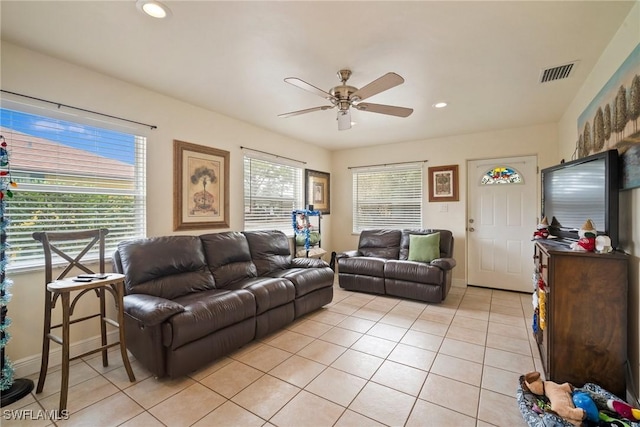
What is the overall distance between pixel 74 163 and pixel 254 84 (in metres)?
1.74

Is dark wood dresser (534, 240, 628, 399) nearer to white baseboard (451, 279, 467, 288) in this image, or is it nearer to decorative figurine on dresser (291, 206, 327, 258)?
white baseboard (451, 279, 467, 288)

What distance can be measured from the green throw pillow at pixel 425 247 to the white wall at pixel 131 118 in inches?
100

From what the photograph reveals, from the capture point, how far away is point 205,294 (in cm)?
260

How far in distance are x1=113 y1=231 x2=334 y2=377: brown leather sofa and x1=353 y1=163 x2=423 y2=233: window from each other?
2.16 m

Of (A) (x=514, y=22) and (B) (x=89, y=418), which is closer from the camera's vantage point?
(B) (x=89, y=418)

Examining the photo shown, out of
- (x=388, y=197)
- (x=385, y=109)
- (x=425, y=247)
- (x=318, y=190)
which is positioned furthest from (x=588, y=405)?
(x=318, y=190)

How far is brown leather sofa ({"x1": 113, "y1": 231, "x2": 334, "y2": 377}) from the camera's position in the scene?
2.04m

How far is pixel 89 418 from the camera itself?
1710mm

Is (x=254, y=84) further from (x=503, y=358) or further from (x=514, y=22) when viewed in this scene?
(x=503, y=358)

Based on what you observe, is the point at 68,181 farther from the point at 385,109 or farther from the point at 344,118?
the point at 385,109

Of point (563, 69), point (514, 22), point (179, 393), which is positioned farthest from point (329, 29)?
point (179, 393)

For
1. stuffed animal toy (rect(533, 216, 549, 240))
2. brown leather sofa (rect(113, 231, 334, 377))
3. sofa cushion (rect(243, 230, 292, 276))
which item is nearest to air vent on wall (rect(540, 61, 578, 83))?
stuffed animal toy (rect(533, 216, 549, 240))

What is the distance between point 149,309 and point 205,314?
385 mm

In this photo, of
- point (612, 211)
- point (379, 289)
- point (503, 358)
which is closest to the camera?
point (612, 211)
